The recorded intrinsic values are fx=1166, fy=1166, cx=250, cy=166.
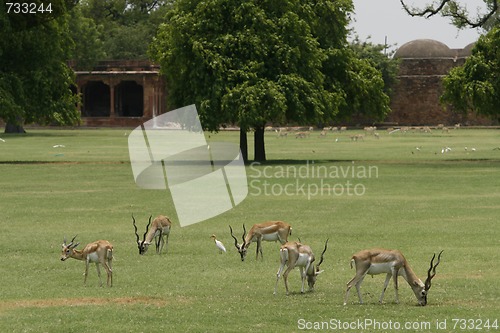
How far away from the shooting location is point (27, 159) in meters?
50.6

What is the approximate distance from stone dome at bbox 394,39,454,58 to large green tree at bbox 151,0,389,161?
6667 cm

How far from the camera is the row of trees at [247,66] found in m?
45.7

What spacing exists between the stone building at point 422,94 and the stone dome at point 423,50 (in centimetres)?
280

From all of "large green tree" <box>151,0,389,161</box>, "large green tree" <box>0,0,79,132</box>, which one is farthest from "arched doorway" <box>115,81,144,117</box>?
"large green tree" <box>151,0,389,161</box>

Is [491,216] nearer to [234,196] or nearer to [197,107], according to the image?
[234,196]

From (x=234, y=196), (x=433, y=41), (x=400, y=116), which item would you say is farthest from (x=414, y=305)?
(x=433, y=41)

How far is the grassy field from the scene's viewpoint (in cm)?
1378

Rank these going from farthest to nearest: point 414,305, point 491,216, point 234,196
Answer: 1. point 234,196
2. point 491,216
3. point 414,305

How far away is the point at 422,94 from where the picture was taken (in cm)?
10844

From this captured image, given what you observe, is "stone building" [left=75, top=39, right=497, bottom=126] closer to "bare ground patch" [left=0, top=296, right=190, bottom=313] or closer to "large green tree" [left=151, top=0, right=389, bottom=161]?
"large green tree" [left=151, top=0, right=389, bottom=161]

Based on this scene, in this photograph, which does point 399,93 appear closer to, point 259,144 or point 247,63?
point 259,144

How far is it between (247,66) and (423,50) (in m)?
71.2

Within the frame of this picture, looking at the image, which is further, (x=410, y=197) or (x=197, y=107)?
(x=197, y=107)

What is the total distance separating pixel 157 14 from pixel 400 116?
1150 inches
